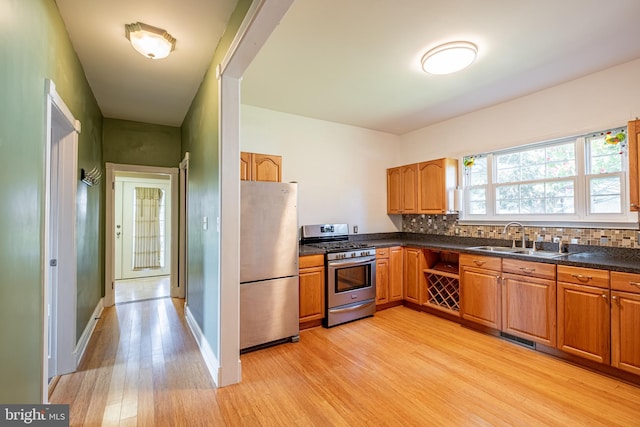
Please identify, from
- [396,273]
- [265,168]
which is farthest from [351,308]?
[265,168]

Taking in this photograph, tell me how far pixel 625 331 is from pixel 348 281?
237 centimetres

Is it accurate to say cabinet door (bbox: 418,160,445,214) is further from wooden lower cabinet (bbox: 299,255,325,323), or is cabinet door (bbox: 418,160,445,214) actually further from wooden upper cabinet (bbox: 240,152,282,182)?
wooden upper cabinet (bbox: 240,152,282,182)

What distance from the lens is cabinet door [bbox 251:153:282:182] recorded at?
3303 mm

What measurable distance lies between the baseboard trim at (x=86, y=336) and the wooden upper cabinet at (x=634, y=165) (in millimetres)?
4770

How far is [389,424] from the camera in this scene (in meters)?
1.81

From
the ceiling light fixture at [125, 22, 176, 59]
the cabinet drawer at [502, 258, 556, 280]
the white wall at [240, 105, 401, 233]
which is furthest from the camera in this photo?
the white wall at [240, 105, 401, 233]

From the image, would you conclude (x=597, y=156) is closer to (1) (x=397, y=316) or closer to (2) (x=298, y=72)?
(1) (x=397, y=316)

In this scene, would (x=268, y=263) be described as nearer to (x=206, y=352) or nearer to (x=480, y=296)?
(x=206, y=352)

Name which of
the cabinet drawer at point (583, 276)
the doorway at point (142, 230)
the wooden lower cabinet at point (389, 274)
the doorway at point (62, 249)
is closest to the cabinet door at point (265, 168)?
the doorway at point (62, 249)

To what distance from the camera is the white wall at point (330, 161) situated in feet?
12.6

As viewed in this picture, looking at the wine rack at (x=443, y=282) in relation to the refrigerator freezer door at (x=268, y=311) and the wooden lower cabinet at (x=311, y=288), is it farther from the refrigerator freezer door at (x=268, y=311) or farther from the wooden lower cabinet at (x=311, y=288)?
the refrigerator freezer door at (x=268, y=311)

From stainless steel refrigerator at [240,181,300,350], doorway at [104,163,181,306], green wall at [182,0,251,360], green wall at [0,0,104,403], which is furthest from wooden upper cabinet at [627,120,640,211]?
doorway at [104,163,181,306]

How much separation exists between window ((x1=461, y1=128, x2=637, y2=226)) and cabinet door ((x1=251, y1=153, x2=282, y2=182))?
2578 millimetres

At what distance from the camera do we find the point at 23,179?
4.53 ft
